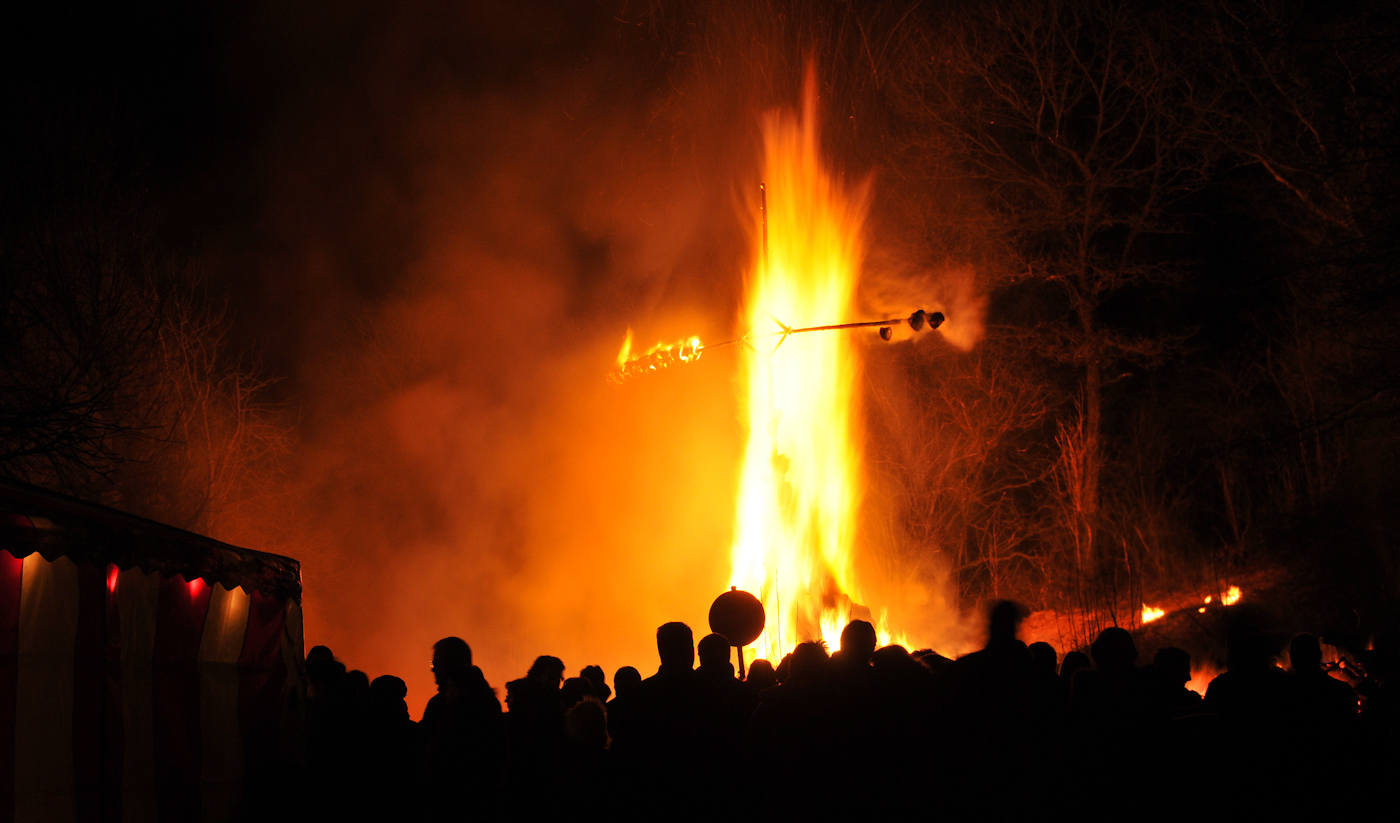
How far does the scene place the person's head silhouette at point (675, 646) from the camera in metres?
3.65

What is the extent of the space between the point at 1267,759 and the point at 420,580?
17203 millimetres

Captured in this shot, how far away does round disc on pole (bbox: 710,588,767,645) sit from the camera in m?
5.09

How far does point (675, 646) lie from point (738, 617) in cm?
148

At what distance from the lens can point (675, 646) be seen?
369 cm

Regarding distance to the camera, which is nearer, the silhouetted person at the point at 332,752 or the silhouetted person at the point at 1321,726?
the silhouetted person at the point at 1321,726

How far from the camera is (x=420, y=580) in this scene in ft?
61.1

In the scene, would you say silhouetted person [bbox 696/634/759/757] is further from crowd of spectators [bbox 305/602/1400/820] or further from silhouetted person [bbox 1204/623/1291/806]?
silhouetted person [bbox 1204/623/1291/806]

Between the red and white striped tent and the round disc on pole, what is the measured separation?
2658 mm

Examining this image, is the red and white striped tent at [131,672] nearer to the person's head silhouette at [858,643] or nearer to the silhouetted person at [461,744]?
the silhouetted person at [461,744]

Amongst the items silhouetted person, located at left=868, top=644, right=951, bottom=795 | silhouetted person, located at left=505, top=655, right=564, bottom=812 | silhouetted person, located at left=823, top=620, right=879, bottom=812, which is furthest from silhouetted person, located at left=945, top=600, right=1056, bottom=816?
silhouetted person, located at left=505, top=655, right=564, bottom=812

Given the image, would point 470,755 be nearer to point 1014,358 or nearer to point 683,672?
point 683,672

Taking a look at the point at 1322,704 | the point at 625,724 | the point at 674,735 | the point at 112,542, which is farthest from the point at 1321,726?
the point at 112,542

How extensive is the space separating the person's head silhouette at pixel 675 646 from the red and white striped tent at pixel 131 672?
2.95 meters

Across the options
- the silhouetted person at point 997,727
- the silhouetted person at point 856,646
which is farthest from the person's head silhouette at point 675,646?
the silhouetted person at point 997,727
